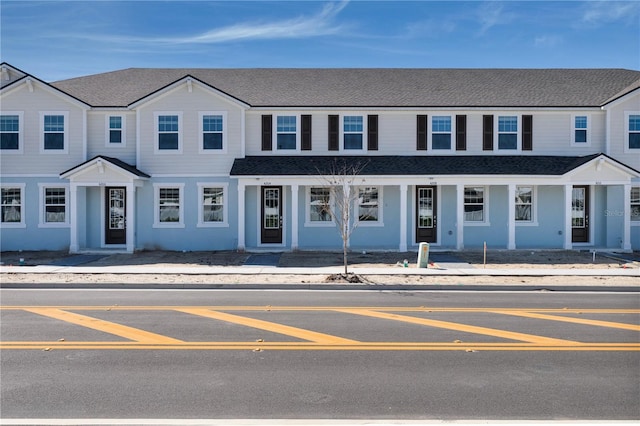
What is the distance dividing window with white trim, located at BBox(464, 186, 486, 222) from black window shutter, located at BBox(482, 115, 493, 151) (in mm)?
1812

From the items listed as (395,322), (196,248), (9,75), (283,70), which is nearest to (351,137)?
(283,70)

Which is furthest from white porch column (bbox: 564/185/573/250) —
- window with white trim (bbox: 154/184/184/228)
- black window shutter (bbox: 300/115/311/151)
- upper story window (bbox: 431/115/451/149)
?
window with white trim (bbox: 154/184/184/228)

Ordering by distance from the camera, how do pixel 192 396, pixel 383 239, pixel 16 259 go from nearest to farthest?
1. pixel 192 396
2. pixel 16 259
3. pixel 383 239

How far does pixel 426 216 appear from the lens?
21938 millimetres

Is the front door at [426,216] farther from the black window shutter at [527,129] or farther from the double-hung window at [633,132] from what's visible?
the double-hung window at [633,132]

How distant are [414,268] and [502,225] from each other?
7.05 meters

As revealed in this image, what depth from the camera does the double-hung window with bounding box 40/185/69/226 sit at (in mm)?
21375

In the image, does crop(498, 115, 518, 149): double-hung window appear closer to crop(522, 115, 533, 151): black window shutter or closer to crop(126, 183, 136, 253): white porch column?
crop(522, 115, 533, 151): black window shutter

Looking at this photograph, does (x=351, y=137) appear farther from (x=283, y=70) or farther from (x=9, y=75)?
(x=9, y=75)

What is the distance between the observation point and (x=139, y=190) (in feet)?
70.1

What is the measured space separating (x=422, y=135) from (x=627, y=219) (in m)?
8.88

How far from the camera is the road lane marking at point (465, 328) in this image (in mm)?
8148

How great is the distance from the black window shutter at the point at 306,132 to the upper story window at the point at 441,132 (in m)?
5.28

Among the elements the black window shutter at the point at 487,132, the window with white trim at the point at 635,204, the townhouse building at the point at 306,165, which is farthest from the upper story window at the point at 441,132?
the window with white trim at the point at 635,204
